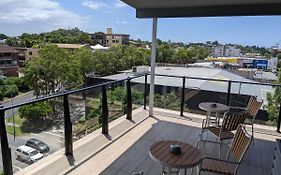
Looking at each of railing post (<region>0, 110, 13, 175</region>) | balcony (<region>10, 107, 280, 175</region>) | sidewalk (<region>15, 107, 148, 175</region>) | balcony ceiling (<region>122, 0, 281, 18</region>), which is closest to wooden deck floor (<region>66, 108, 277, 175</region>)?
balcony (<region>10, 107, 280, 175</region>)

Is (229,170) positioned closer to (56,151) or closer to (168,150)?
(168,150)

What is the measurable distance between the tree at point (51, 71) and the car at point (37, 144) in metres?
25.9

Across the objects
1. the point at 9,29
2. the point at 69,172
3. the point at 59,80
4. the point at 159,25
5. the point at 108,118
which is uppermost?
the point at 9,29

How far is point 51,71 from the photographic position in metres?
27.7

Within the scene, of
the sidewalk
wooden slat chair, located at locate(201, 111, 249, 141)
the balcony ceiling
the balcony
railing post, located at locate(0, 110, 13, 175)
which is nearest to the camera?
railing post, located at locate(0, 110, 13, 175)

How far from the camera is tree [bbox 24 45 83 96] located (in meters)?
27.7

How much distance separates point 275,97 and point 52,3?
222 feet

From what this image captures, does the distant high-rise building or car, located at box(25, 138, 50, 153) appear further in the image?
the distant high-rise building

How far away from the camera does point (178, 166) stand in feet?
7.17

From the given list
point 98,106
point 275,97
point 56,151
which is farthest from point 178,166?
point 275,97

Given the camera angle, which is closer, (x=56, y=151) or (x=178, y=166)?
(x=178, y=166)

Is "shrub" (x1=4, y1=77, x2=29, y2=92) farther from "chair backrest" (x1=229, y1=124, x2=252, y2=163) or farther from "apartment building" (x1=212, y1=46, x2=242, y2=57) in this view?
"chair backrest" (x1=229, y1=124, x2=252, y2=163)

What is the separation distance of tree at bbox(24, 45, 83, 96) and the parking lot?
84.5ft

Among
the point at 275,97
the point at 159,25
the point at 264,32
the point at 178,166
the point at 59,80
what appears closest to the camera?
the point at 178,166
